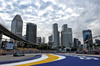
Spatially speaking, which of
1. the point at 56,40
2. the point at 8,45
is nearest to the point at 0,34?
the point at 8,45

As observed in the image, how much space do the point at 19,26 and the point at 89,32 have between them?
6076 inches

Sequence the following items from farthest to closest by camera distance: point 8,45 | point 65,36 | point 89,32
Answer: point 65,36, point 89,32, point 8,45

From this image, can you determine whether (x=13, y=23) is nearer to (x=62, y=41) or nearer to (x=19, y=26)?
(x=19, y=26)

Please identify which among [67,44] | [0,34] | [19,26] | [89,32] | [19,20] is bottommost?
[67,44]

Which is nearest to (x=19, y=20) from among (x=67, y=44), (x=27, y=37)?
(x=27, y=37)

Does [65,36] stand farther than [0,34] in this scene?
Yes

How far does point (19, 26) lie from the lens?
199000 mm

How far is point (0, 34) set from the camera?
5062 cm

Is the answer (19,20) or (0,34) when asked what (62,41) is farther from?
(0,34)

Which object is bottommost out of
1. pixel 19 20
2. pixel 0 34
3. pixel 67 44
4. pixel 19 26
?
pixel 67 44

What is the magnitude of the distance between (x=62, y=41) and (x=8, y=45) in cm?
15307

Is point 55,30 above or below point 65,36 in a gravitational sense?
above

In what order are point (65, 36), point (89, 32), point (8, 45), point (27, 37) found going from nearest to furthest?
point (8, 45) → point (89, 32) → point (65, 36) → point (27, 37)

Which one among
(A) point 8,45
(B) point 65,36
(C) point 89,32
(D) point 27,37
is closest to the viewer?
(A) point 8,45
